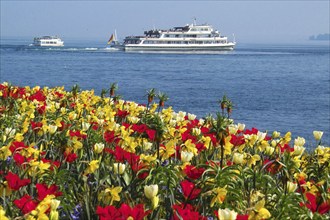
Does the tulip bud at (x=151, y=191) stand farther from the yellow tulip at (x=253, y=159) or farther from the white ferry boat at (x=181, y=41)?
the white ferry boat at (x=181, y=41)

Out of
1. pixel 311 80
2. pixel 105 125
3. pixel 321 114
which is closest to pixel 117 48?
pixel 311 80

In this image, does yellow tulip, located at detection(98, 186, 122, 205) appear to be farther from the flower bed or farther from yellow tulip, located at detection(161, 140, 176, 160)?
yellow tulip, located at detection(161, 140, 176, 160)

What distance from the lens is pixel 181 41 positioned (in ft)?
335

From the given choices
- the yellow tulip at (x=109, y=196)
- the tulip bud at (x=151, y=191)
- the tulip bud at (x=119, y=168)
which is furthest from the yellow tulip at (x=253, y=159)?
the tulip bud at (x=151, y=191)

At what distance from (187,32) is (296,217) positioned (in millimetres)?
96117

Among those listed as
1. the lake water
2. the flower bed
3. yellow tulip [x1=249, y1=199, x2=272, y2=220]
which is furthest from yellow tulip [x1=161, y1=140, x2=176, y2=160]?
the lake water

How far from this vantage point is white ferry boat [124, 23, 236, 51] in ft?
328

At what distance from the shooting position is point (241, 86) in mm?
44938

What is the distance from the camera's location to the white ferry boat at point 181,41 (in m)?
99.9

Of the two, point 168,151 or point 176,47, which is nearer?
point 168,151

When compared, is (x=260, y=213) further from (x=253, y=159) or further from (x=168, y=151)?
(x=253, y=159)

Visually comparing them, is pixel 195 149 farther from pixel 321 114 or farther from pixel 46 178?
pixel 321 114

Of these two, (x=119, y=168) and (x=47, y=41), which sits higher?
(x=47, y=41)

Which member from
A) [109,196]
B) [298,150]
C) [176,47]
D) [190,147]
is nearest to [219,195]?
[109,196]
